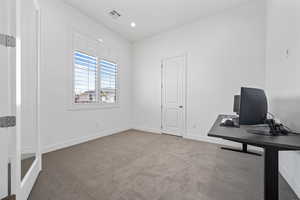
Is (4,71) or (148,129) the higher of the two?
(4,71)

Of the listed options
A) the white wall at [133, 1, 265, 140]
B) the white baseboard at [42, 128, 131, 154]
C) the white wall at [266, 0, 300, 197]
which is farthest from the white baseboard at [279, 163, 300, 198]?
the white baseboard at [42, 128, 131, 154]

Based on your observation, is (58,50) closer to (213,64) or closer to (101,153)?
(101,153)

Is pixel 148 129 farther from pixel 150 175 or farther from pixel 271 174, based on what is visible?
pixel 271 174

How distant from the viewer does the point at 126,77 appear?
193 inches

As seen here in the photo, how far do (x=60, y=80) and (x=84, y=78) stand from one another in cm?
59

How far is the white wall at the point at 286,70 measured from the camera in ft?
5.30

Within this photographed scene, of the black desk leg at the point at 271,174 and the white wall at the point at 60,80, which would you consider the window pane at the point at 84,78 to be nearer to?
the white wall at the point at 60,80

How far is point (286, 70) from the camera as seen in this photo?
1.89 metres

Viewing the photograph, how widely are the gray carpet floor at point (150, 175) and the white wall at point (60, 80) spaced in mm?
404

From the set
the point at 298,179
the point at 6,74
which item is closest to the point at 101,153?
the point at 6,74

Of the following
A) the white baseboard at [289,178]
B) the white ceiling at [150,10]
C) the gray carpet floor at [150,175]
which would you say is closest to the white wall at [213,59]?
the white ceiling at [150,10]

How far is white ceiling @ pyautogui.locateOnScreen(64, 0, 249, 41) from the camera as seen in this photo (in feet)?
10.0

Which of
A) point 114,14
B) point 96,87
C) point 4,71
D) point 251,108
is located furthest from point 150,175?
point 114,14

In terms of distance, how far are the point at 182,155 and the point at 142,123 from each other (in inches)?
91.7
